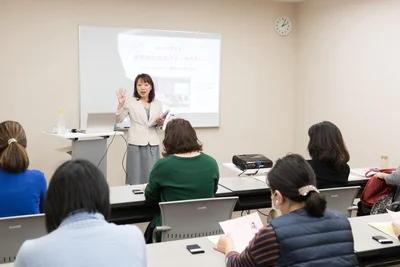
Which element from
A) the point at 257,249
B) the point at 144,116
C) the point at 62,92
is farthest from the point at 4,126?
the point at 62,92

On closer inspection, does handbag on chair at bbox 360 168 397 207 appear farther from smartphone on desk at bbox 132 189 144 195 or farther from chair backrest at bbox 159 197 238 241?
smartphone on desk at bbox 132 189 144 195

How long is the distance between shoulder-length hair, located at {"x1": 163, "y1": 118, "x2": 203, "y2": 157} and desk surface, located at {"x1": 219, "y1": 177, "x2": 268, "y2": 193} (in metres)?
0.64

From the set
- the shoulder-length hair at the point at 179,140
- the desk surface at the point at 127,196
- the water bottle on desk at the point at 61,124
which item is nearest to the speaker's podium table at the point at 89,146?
the water bottle on desk at the point at 61,124

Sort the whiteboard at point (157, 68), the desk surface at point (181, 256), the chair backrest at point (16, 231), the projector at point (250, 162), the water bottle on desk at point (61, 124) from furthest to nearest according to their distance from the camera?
1. the whiteboard at point (157, 68)
2. the water bottle on desk at point (61, 124)
3. the projector at point (250, 162)
4. the chair backrest at point (16, 231)
5. the desk surface at point (181, 256)

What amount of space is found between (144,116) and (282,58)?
2546mm

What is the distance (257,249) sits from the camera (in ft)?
4.96

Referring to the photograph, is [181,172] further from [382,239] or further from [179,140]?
[382,239]

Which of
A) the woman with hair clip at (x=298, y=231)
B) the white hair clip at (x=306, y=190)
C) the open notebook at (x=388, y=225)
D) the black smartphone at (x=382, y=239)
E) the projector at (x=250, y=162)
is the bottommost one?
the black smartphone at (x=382, y=239)

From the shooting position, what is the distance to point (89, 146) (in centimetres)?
438

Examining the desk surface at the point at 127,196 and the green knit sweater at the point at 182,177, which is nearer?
the green knit sweater at the point at 182,177

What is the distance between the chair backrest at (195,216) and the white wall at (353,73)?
2990 mm

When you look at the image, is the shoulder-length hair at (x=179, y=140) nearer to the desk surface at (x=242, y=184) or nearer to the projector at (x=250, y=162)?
the desk surface at (x=242, y=184)

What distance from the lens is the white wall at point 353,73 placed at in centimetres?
476

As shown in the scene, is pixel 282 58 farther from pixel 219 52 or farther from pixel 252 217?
pixel 252 217
